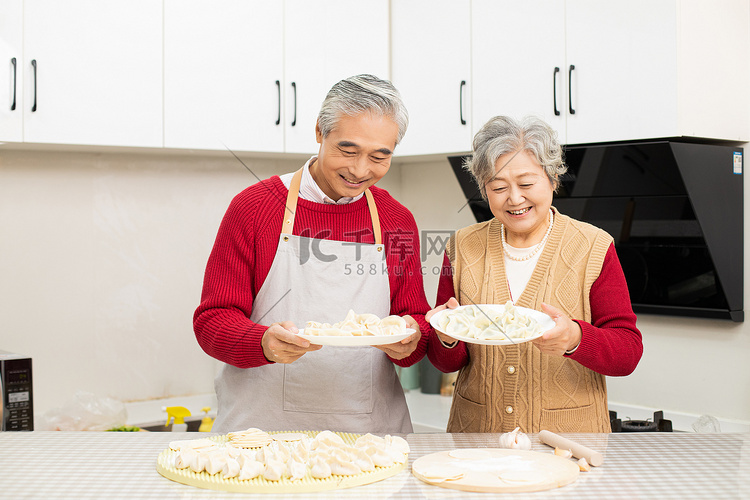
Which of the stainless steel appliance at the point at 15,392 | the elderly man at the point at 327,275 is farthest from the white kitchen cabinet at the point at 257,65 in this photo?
the elderly man at the point at 327,275

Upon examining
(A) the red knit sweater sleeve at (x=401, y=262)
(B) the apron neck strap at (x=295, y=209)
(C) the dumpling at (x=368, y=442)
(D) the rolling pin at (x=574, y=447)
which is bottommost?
(D) the rolling pin at (x=574, y=447)

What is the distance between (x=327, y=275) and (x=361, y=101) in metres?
0.39

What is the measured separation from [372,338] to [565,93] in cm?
145

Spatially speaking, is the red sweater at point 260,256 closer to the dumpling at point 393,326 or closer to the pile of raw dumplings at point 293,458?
the dumpling at point 393,326

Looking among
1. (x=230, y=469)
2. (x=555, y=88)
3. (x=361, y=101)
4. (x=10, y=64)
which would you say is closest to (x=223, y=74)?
(x=10, y=64)

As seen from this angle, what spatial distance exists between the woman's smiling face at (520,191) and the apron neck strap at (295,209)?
0.26 meters

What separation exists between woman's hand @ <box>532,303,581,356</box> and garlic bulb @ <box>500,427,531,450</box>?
181 mm

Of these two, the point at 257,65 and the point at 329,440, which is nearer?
the point at 329,440

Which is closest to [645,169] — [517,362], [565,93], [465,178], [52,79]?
[565,93]

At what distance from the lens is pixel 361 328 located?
1.27 m

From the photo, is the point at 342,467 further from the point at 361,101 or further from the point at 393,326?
the point at 361,101

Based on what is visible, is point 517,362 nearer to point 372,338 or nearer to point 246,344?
point 372,338

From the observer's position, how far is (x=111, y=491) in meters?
0.97

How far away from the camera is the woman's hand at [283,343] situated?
4.09ft
